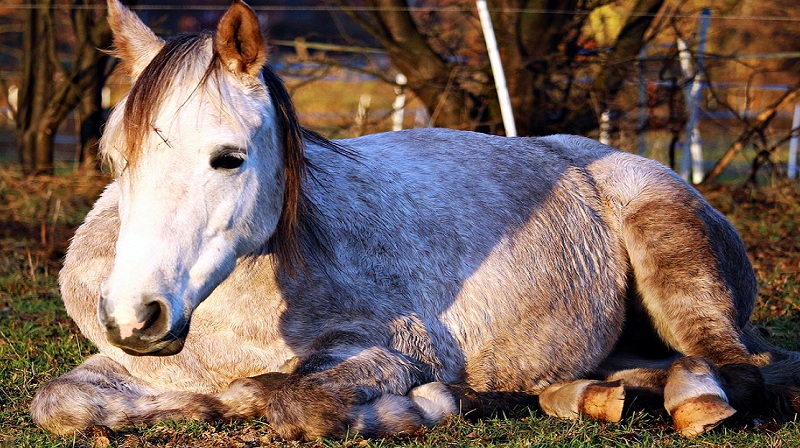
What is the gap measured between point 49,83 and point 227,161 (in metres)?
7.10

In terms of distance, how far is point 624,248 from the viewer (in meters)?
4.24

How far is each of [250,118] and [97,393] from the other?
46.2 inches

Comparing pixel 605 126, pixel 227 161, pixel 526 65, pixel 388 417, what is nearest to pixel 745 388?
pixel 388 417

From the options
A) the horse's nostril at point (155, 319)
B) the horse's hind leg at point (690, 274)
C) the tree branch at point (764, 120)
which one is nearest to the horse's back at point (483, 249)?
the horse's hind leg at point (690, 274)

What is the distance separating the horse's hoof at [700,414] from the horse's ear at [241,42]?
1.90 m

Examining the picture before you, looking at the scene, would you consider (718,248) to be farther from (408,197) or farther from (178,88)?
(178,88)

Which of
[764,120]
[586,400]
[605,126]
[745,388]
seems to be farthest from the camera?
[605,126]

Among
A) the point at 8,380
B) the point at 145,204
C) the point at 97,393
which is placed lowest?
the point at 8,380

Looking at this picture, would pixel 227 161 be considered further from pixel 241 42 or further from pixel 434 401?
pixel 434 401

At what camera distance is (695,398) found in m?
3.21

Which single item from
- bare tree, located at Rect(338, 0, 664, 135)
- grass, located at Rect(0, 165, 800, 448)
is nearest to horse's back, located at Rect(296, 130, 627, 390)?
grass, located at Rect(0, 165, 800, 448)

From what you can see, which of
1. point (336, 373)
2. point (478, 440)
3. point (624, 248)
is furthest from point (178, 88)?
point (624, 248)

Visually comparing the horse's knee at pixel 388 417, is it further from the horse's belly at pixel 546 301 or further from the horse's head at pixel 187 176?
the horse's head at pixel 187 176

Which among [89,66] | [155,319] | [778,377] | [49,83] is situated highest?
[155,319]
